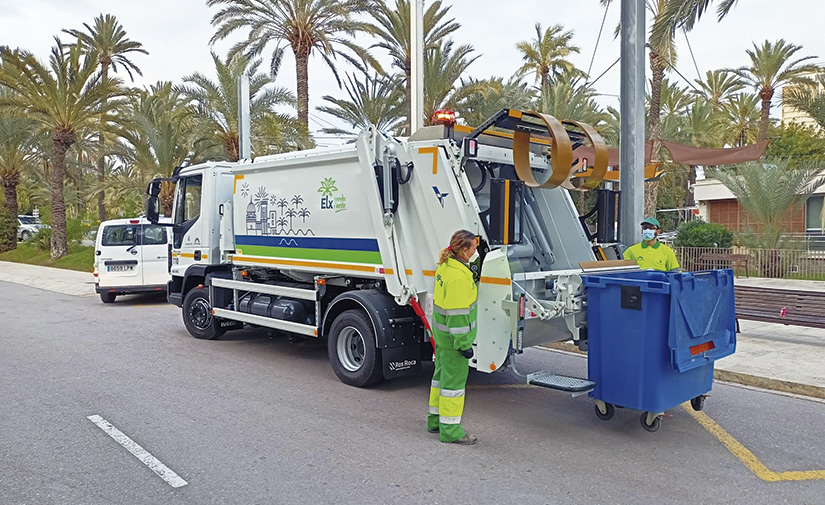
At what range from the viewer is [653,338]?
498 centimetres

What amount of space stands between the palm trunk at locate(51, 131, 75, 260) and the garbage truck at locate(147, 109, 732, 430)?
1934cm

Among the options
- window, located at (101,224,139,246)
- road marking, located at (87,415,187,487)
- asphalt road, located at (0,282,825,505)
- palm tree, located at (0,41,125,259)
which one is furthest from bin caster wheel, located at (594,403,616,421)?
palm tree, located at (0,41,125,259)

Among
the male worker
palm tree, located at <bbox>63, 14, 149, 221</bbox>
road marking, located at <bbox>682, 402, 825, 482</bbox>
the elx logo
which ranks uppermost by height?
palm tree, located at <bbox>63, 14, 149, 221</bbox>

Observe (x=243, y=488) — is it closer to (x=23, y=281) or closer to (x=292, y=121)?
(x=292, y=121)

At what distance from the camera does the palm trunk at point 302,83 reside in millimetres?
21734

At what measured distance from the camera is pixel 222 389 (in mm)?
6914

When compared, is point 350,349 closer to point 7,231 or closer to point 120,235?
point 120,235

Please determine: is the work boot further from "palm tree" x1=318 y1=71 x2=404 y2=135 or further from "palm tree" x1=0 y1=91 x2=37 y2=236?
"palm tree" x1=0 y1=91 x2=37 y2=236

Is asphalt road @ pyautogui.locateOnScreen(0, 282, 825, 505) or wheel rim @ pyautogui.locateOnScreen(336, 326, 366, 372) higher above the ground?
wheel rim @ pyautogui.locateOnScreen(336, 326, 366, 372)

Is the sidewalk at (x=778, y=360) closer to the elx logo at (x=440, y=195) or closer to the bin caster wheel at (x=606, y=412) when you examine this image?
the bin caster wheel at (x=606, y=412)

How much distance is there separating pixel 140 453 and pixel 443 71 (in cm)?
1793

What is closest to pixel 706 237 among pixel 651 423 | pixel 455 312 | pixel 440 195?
pixel 440 195

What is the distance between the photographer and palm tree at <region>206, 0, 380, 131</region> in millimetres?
20859

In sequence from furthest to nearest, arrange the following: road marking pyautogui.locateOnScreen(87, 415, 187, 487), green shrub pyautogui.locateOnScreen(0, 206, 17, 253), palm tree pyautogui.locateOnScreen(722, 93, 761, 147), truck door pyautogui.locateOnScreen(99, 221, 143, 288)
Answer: palm tree pyautogui.locateOnScreen(722, 93, 761, 147)
green shrub pyautogui.locateOnScreen(0, 206, 17, 253)
truck door pyautogui.locateOnScreen(99, 221, 143, 288)
road marking pyautogui.locateOnScreen(87, 415, 187, 487)
